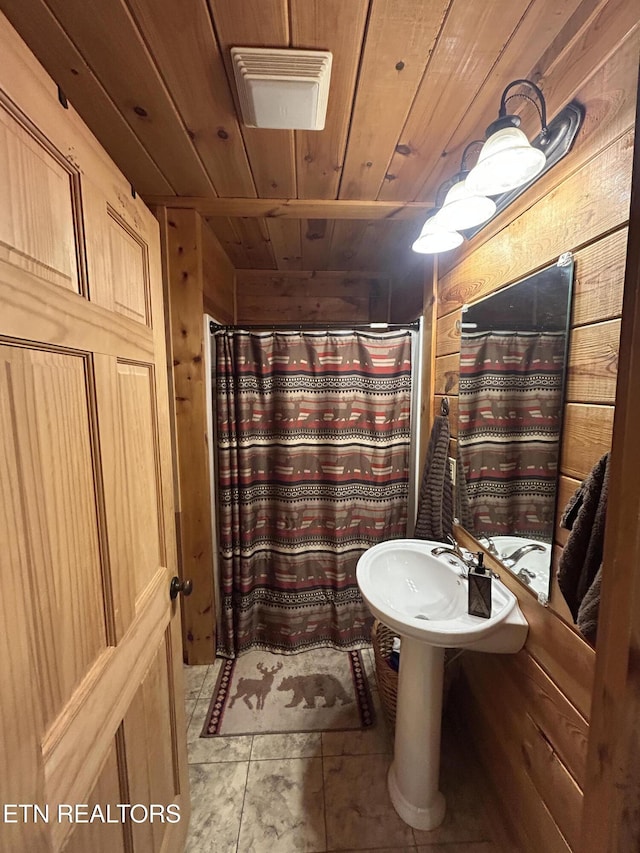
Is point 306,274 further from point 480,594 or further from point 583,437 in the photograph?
point 480,594

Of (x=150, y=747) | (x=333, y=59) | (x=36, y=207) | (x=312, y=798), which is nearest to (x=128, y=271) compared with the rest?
(x=36, y=207)

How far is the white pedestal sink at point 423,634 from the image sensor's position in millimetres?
1014

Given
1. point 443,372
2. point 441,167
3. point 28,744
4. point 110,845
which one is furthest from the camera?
point 443,372

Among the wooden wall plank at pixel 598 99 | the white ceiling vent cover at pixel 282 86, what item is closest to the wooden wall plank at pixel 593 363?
the wooden wall plank at pixel 598 99

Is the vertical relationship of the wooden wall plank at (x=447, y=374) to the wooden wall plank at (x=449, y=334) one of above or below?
below

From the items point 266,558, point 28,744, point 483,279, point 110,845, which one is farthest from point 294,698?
point 483,279

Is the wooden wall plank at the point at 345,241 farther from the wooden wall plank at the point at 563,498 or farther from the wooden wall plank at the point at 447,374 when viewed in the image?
the wooden wall plank at the point at 563,498

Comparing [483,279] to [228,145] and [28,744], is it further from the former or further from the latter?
[28,744]

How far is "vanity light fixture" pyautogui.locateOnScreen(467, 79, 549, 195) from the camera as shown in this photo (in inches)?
32.6

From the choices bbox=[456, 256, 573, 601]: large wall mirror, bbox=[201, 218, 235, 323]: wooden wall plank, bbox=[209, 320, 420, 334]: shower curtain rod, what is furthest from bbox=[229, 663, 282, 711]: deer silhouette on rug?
bbox=[201, 218, 235, 323]: wooden wall plank

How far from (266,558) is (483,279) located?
1.71 metres

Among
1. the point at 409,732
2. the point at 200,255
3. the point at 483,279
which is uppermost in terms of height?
the point at 200,255

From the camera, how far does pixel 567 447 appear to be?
90cm

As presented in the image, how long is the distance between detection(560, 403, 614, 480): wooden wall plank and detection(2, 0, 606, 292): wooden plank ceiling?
864 mm
